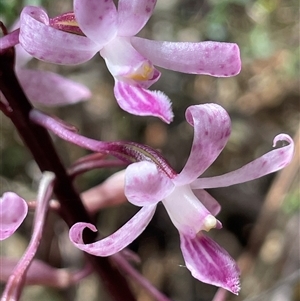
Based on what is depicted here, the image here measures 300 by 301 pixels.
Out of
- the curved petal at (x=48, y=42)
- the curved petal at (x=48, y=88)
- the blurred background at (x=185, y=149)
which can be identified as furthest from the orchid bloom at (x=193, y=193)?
the blurred background at (x=185, y=149)

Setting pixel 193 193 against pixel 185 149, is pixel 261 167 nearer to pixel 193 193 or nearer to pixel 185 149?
pixel 193 193

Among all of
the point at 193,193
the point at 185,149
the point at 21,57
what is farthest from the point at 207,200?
the point at 185,149

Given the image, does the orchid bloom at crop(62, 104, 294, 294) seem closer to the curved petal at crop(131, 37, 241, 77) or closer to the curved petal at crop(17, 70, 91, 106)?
the curved petal at crop(131, 37, 241, 77)

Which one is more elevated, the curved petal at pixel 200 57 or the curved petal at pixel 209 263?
the curved petal at pixel 200 57

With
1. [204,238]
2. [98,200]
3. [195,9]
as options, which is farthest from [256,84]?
[204,238]

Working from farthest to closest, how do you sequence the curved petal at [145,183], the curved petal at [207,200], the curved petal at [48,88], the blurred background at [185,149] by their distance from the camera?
1. the blurred background at [185,149]
2. the curved petal at [48,88]
3. the curved petal at [207,200]
4. the curved petal at [145,183]

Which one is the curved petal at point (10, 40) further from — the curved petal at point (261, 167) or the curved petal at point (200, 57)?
the curved petal at point (261, 167)

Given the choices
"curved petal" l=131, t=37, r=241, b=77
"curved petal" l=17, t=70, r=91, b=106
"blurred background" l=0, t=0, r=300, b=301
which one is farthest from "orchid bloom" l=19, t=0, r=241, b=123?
"blurred background" l=0, t=0, r=300, b=301
